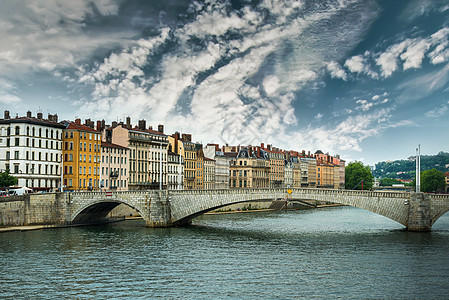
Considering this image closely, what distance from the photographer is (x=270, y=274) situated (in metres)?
40.7

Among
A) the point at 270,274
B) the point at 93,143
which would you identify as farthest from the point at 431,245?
the point at 93,143

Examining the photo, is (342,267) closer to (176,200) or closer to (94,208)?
(176,200)

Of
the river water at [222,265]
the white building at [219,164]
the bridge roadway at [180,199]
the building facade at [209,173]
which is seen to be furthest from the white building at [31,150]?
the white building at [219,164]

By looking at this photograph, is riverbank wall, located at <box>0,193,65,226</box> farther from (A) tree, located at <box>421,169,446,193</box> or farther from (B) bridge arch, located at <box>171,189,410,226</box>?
(A) tree, located at <box>421,169,446,193</box>

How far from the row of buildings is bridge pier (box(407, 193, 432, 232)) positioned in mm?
32727

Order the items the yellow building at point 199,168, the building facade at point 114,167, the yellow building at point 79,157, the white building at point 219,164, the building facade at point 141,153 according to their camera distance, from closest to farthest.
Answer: the yellow building at point 79,157
the building facade at point 114,167
the building facade at point 141,153
the yellow building at point 199,168
the white building at point 219,164

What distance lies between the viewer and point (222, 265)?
44062 mm

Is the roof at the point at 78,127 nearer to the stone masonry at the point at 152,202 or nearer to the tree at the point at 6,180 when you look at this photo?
the tree at the point at 6,180

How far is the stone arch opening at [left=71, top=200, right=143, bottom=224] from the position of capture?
239ft

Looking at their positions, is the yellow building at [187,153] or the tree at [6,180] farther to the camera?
the yellow building at [187,153]

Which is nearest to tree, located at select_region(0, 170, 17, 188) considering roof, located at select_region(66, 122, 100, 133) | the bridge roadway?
the bridge roadway

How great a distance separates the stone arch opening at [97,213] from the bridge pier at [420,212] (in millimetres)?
33525

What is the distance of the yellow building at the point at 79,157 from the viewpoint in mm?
88812

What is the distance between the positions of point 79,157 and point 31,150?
7.95 m
